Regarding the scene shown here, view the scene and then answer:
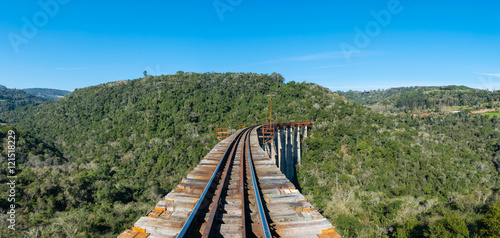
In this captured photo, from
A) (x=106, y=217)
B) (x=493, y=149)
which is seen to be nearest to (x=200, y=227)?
(x=106, y=217)

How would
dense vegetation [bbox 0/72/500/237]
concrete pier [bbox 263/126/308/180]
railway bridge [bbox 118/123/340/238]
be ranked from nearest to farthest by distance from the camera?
railway bridge [bbox 118/123/340/238], dense vegetation [bbox 0/72/500/237], concrete pier [bbox 263/126/308/180]

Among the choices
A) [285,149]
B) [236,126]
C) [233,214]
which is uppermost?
[233,214]

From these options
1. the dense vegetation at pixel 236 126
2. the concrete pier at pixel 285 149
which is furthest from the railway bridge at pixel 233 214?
the concrete pier at pixel 285 149

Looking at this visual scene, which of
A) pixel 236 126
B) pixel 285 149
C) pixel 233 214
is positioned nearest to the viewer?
pixel 233 214

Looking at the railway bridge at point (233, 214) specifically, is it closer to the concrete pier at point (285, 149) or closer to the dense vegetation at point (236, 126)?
the dense vegetation at point (236, 126)

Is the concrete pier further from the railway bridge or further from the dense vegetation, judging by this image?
the railway bridge

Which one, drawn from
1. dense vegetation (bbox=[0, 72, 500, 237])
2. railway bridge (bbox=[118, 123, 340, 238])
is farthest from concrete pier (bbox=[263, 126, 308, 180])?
railway bridge (bbox=[118, 123, 340, 238])

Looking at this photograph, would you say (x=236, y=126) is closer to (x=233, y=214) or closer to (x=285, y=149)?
(x=285, y=149)

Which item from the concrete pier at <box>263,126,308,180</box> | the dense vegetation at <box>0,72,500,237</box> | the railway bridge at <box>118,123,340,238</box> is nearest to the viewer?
the railway bridge at <box>118,123,340,238</box>

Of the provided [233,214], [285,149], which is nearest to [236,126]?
[285,149]
